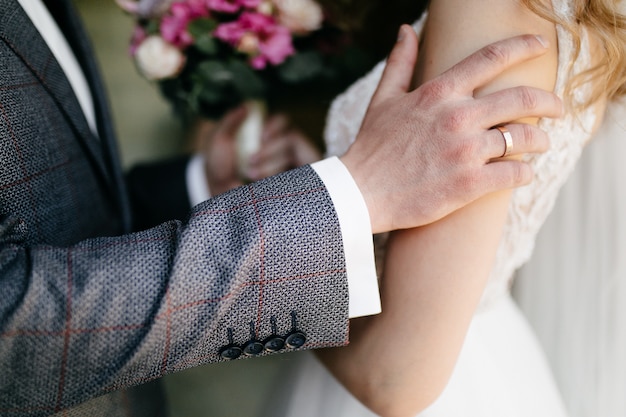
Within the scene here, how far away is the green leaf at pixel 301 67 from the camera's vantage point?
4.30 ft

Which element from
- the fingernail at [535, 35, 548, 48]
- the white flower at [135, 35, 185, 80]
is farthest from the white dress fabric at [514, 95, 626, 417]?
the white flower at [135, 35, 185, 80]

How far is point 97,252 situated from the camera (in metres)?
0.67

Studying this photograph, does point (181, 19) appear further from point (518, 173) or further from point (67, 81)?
point (518, 173)

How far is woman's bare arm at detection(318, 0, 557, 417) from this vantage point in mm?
727

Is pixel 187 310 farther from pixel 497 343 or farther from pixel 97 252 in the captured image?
pixel 497 343

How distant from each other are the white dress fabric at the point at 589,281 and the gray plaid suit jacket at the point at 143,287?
605mm

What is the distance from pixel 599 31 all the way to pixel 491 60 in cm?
19

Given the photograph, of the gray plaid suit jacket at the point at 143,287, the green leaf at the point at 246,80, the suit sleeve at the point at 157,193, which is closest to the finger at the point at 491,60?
the gray plaid suit jacket at the point at 143,287

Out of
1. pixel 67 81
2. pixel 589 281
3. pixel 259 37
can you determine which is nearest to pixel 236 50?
pixel 259 37

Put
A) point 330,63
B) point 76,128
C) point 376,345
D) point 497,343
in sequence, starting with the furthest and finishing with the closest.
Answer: point 330,63 < point 497,343 < point 76,128 < point 376,345

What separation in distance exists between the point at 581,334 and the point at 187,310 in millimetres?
837

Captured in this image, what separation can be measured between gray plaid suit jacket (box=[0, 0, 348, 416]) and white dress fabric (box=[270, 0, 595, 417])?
11.9 inches

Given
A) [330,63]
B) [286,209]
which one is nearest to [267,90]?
[330,63]

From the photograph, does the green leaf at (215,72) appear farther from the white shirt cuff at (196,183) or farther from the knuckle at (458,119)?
the knuckle at (458,119)
